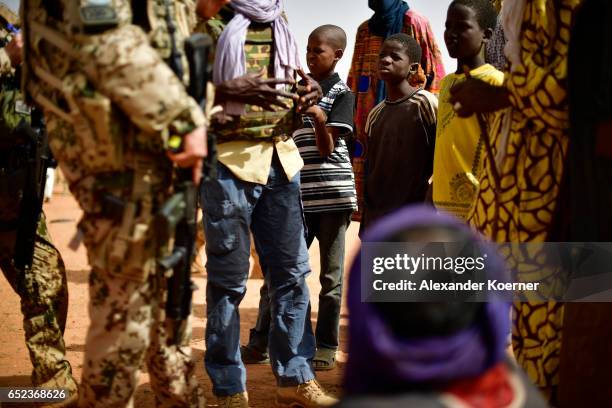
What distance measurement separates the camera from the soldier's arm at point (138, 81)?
8.63ft

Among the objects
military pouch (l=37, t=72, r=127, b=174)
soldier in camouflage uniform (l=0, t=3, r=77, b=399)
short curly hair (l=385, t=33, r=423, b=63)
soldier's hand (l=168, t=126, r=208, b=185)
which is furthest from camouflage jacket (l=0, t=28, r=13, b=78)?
short curly hair (l=385, t=33, r=423, b=63)

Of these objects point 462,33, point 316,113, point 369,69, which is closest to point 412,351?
point 316,113

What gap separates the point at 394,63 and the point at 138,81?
281 centimetres

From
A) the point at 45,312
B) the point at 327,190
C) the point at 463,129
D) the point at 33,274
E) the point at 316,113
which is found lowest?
the point at 45,312

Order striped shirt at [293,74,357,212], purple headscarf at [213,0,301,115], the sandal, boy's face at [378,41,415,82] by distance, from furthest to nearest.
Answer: boy's face at [378,41,415,82]
the sandal
striped shirt at [293,74,357,212]
purple headscarf at [213,0,301,115]

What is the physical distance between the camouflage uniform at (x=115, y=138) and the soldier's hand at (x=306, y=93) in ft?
3.33

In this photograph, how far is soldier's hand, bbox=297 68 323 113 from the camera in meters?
3.98

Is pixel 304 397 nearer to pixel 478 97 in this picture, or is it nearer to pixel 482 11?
pixel 478 97

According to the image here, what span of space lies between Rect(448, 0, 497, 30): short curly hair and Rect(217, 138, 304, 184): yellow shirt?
4.41 ft

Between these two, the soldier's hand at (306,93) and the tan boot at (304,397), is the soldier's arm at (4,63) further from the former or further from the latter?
the tan boot at (304,397)

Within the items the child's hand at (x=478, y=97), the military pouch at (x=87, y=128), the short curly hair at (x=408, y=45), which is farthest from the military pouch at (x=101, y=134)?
the short curly hair at (x=408, y=45)

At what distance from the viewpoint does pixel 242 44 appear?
3818 millimetres

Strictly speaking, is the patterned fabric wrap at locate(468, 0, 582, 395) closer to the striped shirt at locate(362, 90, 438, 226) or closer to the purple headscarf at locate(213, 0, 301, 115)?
the purple headscarf at locate(213, 0, 301, 115)

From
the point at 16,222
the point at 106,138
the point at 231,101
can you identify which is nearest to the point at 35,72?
the point at 106,138
